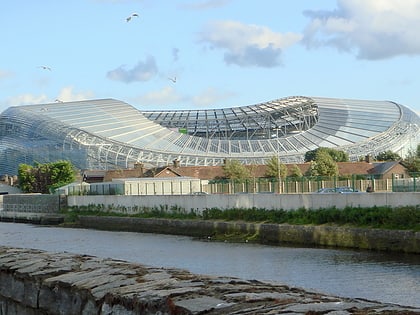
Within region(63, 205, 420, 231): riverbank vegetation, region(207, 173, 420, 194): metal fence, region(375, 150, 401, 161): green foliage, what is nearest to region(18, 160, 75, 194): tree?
region(63, 205, 420, 231): riverbank vegetation

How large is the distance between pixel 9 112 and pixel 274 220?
112 meters

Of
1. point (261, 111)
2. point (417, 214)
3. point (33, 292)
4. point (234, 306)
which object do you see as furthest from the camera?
point (261, 111)

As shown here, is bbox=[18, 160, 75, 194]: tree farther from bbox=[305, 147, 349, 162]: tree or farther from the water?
the water

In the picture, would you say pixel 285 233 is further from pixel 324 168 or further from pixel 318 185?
pixel 324 168

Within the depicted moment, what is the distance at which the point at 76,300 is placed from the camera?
29.2ft

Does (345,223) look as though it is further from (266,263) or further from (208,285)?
(208,285)

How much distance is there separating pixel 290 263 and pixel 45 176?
85.2 meters

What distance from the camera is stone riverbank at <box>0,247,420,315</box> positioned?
6.98 meters

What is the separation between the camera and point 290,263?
111 feet

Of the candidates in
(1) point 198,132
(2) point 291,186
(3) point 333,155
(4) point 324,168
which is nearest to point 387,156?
(3) point 333,155

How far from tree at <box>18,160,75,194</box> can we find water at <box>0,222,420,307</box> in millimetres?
61152

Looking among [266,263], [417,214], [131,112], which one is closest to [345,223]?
[417,214]

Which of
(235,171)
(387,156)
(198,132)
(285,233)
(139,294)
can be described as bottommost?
(285,233)

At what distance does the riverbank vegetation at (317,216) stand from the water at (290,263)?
7.67ft
